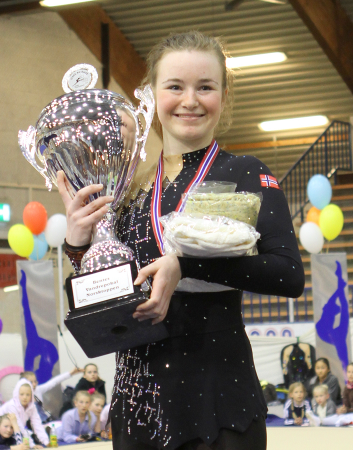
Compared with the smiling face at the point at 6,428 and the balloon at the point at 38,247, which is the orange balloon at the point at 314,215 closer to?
the balloon at the point at 38,247

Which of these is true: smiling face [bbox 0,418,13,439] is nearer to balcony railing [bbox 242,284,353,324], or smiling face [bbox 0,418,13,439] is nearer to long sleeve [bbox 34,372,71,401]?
long sleeve [bbox 34,372,71,401]

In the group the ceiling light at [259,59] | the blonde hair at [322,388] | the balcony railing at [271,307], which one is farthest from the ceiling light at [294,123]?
the blonde hair at [322,388]

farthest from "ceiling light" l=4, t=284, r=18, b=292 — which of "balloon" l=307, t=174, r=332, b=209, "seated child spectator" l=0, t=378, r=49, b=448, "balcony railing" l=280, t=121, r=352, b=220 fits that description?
"balcony railing" l=280, t=121, r=352, b=220

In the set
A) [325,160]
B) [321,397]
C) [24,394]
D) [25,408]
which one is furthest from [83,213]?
[325,160]

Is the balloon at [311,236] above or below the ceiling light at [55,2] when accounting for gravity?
below

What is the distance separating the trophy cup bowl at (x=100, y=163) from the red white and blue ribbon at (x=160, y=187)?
6 cm

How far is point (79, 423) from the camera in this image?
5.66 meters

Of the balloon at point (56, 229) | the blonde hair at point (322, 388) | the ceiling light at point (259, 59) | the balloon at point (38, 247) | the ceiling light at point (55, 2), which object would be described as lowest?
the blonde hair at point (322, 388)

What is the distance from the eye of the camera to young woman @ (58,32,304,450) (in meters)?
1.04

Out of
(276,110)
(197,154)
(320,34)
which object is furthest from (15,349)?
(276,110)

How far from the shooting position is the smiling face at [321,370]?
19.4ft

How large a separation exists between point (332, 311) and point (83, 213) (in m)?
5.14

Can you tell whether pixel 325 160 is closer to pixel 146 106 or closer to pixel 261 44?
pixel 261 44

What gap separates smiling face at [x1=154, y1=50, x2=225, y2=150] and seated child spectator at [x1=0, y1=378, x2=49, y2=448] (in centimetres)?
451
